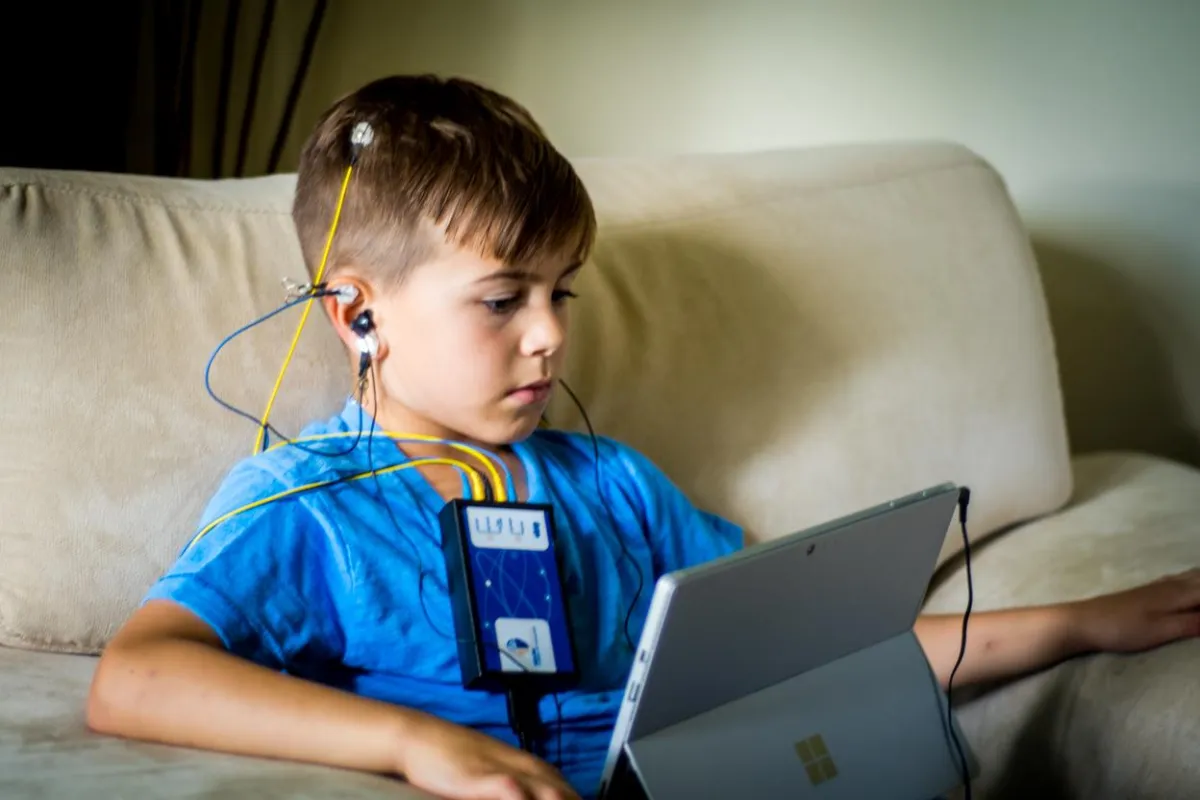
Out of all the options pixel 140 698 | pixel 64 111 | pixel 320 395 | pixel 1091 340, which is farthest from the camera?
pixel 1091 340

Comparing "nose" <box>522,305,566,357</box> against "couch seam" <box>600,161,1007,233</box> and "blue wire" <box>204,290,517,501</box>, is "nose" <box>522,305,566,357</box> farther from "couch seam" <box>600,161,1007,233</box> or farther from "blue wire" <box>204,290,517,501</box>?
"couch seam" <box>600,161,1007,233</box>

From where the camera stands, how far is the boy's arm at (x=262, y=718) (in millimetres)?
708

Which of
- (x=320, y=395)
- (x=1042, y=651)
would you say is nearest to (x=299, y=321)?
(x=320, y=395)

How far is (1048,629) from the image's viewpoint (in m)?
1.05

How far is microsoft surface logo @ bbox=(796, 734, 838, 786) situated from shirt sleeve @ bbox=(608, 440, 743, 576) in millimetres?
249

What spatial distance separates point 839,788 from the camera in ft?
2.70

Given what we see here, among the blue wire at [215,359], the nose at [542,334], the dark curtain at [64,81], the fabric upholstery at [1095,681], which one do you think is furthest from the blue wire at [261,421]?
the dark curtain at [64,81]

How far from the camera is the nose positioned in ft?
2.99

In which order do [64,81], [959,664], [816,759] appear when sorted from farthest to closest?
[64,81] < [959,664] < [816,759]

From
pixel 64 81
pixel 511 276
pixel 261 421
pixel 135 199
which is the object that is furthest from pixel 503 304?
pixel 64 81

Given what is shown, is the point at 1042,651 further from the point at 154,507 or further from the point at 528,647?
the point at 154,507

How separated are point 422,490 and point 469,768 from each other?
292 millimetres

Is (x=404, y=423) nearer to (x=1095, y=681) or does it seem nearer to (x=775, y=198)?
(x=775, y=198)

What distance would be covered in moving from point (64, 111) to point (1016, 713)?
4.36 feet
